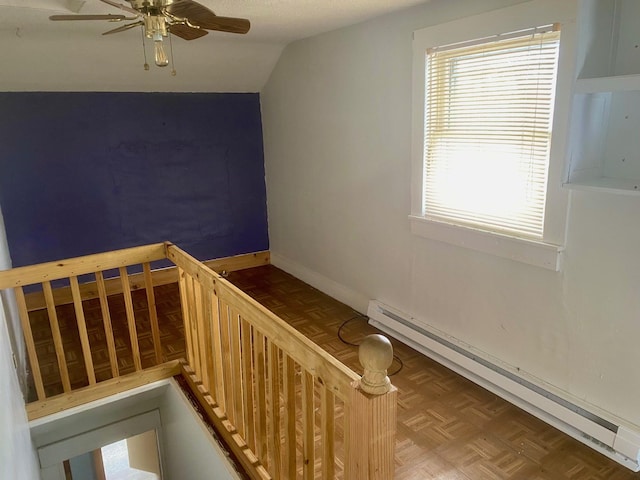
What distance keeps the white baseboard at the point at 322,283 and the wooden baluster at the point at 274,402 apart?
1.86 m

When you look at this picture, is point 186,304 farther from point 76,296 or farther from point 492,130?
point 492,130

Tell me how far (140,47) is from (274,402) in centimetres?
297

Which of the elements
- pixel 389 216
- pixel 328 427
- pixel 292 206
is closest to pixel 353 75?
pixel 389 216

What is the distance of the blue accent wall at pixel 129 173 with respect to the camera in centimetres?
374

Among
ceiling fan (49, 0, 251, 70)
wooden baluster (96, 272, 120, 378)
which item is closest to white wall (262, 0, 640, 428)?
ceiling fan (49, 0, 251, 70)

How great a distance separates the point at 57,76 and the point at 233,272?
7.62 feet

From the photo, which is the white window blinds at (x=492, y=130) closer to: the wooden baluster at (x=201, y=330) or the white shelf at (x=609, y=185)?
the white shelf at (x=609, y=185)

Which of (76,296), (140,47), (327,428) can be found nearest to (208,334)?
(76,296)

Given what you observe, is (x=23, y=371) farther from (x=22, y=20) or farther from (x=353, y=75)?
(x=353, y=75)

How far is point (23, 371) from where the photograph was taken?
2.77 meters

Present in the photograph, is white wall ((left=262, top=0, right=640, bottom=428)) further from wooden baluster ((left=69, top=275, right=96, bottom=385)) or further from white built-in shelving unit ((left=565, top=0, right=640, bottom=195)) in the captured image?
wooden baluster ((left=69, top=275, right=96, bottom=385))

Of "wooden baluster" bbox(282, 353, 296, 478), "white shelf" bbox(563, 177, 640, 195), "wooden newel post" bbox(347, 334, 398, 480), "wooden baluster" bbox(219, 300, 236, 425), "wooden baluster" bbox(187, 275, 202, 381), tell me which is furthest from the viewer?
"wooden baluster" bbox(187, 275, 202, 381)

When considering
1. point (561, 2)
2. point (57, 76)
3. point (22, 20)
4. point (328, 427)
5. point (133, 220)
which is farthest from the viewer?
point (133, 220)

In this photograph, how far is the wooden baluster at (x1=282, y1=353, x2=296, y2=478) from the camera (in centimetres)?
164
